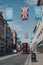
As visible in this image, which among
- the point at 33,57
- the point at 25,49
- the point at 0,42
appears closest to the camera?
the point at 33,57

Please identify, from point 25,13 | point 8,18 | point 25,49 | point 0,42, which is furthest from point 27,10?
point 0,42

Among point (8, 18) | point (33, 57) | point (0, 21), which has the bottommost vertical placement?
point (33, 57)

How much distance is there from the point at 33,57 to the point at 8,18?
8.35 meters

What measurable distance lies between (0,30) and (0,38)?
3.68 m

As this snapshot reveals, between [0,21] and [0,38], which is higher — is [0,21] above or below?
above

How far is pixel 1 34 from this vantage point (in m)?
112

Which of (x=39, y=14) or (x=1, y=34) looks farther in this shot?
(x=1, y=34)

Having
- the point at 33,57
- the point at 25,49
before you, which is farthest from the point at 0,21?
the point at 33,57

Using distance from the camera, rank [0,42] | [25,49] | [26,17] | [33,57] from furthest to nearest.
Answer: [0,42] → [25,49] → [33,57] → [26,17]

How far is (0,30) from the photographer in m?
110

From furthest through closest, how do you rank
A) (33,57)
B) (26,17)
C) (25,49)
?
(25,49), (33,57), (26,17)

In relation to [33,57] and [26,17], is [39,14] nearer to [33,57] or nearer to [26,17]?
[26,17]

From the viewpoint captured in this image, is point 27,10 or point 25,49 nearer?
point 27,10

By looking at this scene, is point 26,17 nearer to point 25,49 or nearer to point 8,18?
point 8,18
